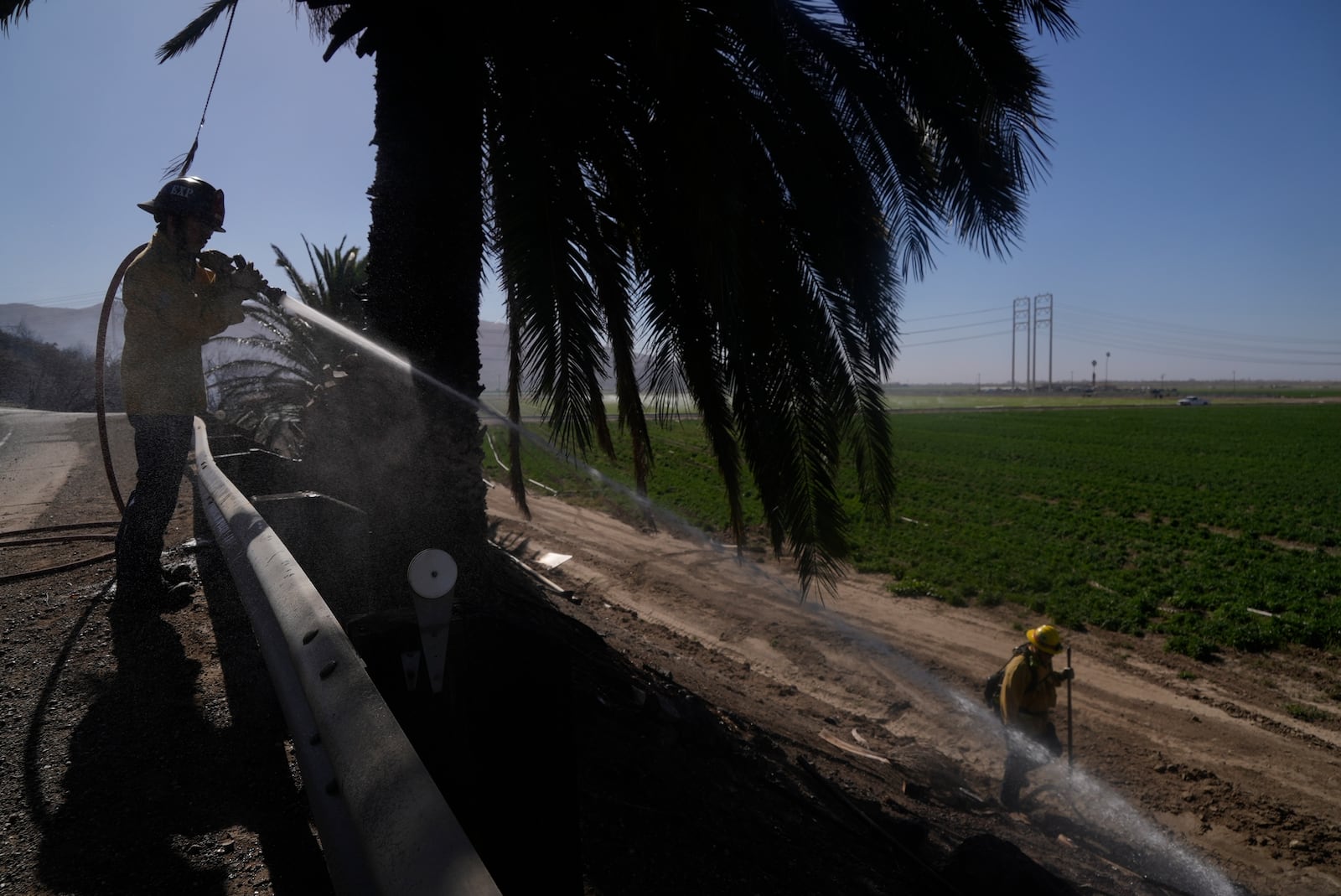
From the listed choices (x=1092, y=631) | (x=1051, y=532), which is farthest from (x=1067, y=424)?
(x=1092, y=631)

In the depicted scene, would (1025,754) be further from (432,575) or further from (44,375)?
(44,375)

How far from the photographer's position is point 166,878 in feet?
6.27

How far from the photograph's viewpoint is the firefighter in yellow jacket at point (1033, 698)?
25.1ft

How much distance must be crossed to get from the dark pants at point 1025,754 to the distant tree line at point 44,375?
23.8m

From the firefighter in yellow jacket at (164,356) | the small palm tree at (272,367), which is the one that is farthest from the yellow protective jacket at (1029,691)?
the small palm tree at (272,367)

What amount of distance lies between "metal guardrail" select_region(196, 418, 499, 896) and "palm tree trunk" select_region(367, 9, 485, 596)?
1935 millimetres

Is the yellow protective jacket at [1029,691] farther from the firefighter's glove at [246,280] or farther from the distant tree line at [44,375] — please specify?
the distant tree line at [44,375]

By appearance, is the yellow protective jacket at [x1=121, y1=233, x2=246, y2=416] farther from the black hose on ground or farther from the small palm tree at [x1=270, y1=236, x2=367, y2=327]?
the small palm tree at [x1=270, y1=236, x2=367, y2=327]

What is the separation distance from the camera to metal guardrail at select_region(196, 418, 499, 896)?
3.07 ft

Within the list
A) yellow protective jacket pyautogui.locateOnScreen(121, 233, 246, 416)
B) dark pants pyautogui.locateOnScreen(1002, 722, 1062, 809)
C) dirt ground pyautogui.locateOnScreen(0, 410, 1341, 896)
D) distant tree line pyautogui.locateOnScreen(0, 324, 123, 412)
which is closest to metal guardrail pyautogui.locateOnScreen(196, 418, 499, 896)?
dirt ground pyautogui.locateOnScreen(0, 410, 1341, 896)

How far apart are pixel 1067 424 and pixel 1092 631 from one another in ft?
173

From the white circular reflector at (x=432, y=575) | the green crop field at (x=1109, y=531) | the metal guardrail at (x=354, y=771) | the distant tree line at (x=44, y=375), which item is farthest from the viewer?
the distant tree line at (x=44, y=375)

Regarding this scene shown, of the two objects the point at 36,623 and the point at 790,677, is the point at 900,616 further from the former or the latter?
the point at 36,623

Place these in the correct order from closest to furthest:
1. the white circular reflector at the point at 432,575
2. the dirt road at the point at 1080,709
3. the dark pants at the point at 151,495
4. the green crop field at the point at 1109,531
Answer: the white circular reflector at the point at 432,575 < the dark pants at the point at 151,495 < the dirt road at the point at 1080,709 < the green crop field at the point at 1109,531
